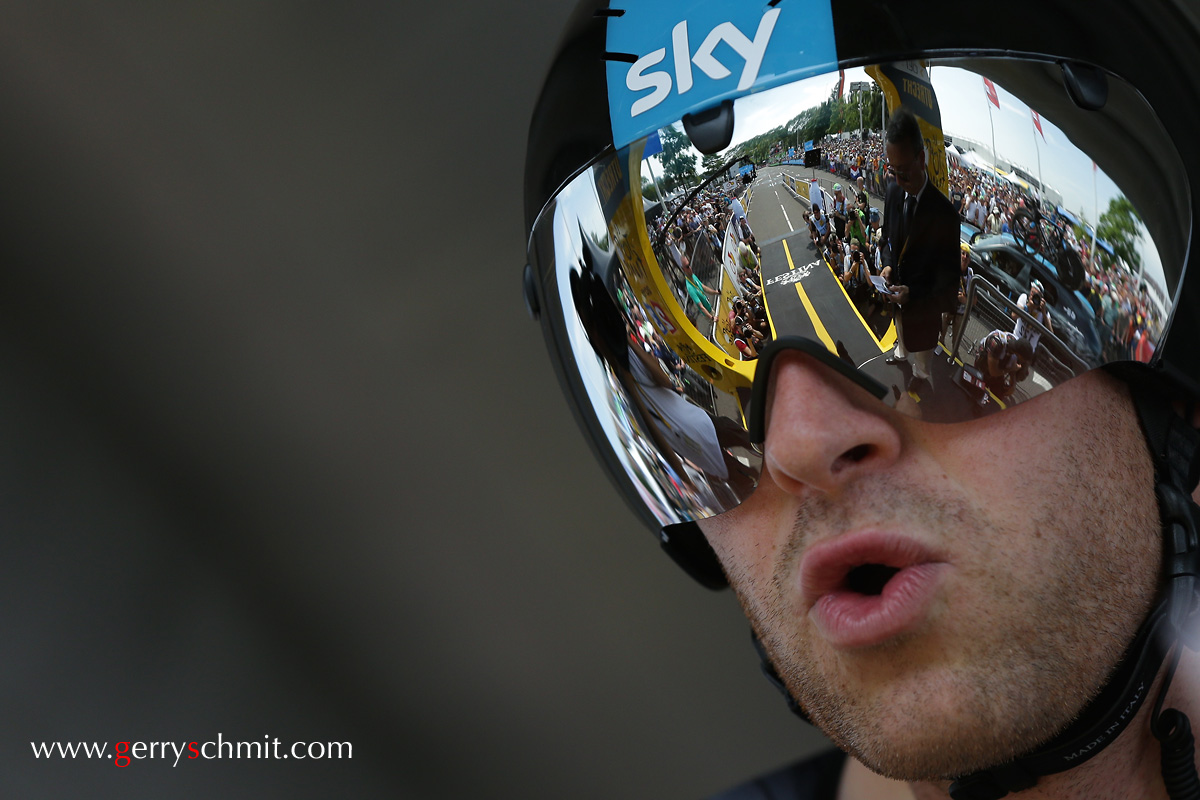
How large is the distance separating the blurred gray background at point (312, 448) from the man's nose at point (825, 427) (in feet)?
2.60

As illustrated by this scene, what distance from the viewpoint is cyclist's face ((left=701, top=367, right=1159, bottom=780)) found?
81cm

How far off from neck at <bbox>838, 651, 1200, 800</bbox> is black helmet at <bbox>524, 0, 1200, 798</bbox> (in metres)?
0.04

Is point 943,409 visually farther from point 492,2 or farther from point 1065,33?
point 492,2

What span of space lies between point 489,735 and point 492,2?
1276 millimetres

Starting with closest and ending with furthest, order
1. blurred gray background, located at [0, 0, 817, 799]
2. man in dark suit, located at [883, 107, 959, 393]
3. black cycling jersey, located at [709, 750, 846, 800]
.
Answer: man in dark suit, located at [883, 107, 959, 393], black cycling jersey, located at [709, 750, 846, 800], blurred gray background, located at [0, 0, 817, 799]

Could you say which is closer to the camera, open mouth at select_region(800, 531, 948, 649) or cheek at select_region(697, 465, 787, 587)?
open mouth at select_region(800, 531, 948, 649)

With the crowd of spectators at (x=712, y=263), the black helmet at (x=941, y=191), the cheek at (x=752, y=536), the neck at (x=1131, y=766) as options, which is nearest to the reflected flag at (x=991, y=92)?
the black helmet at (x=941, y=191)

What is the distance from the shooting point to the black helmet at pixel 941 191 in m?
0.81

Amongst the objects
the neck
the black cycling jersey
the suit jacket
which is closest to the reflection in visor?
the suit jacket

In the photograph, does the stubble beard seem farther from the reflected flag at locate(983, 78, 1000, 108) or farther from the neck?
the reflected flag at locate(983, 78, 1000, 108)

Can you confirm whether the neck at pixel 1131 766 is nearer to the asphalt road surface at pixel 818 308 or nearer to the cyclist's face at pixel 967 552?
the cyclist's face at pixel 967 552

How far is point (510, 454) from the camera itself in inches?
65.7

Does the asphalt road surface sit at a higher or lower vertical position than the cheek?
higher

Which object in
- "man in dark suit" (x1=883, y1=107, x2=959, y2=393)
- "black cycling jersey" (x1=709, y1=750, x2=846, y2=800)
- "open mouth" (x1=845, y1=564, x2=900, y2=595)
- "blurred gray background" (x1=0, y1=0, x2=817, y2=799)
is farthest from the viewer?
"blurred gray background" (x1=0, y1=0, x2=817, y2=799)
